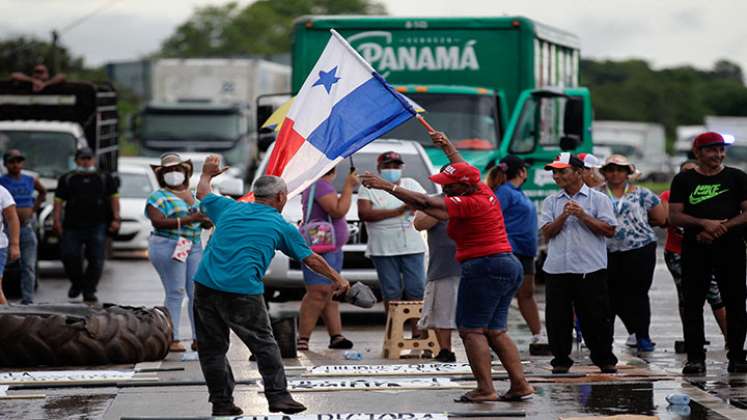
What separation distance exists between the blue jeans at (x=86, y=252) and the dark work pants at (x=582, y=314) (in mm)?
8148

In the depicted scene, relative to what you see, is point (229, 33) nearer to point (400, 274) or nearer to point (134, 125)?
point (134, 125)

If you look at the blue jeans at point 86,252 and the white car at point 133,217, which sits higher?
the blue jeans at point 86,252

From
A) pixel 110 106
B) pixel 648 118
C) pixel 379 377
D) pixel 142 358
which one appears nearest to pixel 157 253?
pixel 142 358

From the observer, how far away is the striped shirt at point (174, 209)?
45.6 ft

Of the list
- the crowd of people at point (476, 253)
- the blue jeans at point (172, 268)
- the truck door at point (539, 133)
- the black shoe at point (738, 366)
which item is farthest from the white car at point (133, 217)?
the black shoe at point (738, 366)

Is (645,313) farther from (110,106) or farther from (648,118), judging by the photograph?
(648,118)

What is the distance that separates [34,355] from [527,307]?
13.9ft

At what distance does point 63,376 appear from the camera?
12422 millimetres

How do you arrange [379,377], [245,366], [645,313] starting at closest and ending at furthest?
1. [379,377]
2. [245,366]
3. [645,313]

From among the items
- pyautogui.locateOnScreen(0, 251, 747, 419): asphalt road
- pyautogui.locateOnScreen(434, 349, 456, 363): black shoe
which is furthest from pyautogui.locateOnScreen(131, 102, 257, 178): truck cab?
pyautogui.locateOnScreen(434, 349, 456, 363): black shoe

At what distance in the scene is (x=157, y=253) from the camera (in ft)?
45.8

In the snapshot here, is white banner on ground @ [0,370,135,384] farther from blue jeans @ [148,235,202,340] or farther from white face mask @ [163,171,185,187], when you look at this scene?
white face mask @ [163,171,185,187]

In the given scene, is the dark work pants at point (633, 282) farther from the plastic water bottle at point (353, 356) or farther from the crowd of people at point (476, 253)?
the plastic water bottle at point (353, 356)

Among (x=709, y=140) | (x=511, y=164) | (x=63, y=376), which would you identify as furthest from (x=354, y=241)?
(x=709, y=140)
